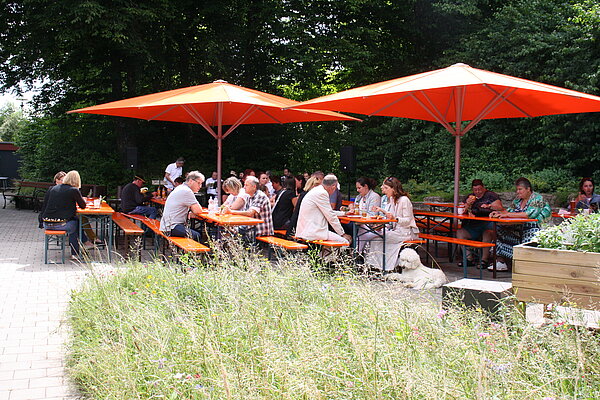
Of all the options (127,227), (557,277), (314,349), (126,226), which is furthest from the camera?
(126,226)

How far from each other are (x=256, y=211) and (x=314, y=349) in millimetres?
5185

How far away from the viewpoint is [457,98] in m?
8.55

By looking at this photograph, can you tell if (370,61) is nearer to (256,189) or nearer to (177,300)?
(256,189)

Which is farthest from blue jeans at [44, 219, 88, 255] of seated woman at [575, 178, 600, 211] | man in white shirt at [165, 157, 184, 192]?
seated woman at [575, 178, 600, 211]

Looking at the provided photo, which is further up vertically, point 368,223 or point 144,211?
point 368,223

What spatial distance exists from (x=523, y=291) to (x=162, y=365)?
101 inches

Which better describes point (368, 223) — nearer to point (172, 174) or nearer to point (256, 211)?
point (256, 211)

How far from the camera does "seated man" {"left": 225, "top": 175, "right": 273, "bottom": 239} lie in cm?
816

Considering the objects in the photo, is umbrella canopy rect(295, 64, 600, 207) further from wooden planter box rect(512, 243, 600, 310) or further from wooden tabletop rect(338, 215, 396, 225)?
wooden planter box rect(512, 243, 600, 310)

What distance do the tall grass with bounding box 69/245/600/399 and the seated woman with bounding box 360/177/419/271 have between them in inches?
138

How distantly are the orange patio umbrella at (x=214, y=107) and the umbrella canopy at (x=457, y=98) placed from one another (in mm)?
1012

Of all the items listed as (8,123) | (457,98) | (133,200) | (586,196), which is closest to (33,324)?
(133,200)

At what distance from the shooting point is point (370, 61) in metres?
20.0

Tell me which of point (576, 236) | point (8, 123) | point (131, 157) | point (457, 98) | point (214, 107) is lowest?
point (576, 236)
